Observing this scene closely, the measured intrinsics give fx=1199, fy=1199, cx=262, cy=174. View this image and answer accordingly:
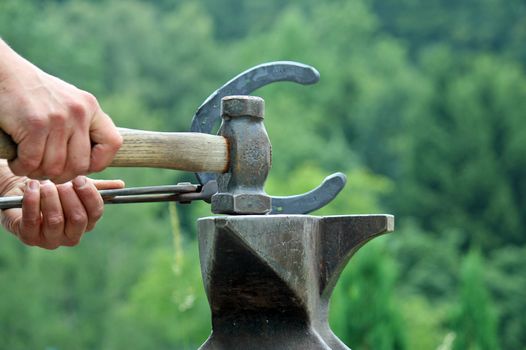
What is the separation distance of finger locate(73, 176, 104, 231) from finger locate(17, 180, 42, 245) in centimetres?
9

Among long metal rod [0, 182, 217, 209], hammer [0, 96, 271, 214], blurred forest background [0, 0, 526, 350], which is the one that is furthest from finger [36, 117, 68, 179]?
blurred forest background [0, 0, 526, 350]

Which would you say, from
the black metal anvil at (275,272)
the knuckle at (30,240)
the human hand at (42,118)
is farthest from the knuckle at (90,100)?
the knuckle at (30,240)

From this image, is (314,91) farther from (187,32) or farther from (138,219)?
(138,219)

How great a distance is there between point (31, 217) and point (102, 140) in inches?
19.5

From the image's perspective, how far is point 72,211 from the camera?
2791mm

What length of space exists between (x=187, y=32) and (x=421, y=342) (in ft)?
94.2

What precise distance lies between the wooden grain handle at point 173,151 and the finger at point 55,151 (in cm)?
23

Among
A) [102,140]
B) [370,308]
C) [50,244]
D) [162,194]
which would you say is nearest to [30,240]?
[50,244]

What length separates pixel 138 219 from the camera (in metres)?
35.2

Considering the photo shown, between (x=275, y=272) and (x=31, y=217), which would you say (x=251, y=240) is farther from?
(x=31, y=217)

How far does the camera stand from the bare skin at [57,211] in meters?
2.75

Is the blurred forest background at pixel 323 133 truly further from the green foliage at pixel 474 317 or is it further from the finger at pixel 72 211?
the finger at pixel 72 211

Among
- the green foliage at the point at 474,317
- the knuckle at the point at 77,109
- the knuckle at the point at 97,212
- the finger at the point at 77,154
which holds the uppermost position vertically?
the knuckle at the point at 77,109

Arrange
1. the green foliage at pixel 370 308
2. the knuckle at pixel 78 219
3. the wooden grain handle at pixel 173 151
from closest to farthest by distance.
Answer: the wooden grain handle at pixel 173 151, the knuckle at pixel 78 219, the green foliage at pixel 370 308
